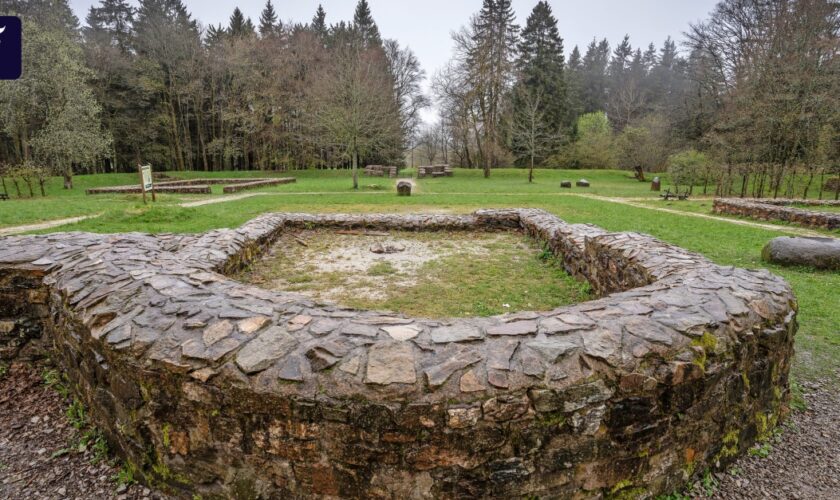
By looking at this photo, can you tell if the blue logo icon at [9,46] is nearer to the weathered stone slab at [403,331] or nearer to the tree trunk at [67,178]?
the weathered stone slab at [403,331]

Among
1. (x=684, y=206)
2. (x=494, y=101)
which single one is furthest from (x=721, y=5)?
(x=684, y=206)

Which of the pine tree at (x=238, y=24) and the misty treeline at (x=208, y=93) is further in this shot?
the pine tree at (x=238, y=24)

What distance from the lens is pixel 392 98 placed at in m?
35.9

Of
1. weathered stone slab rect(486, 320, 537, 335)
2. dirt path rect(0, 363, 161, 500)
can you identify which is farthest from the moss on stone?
weathered stone slab rect(486, 320, 537, 335)

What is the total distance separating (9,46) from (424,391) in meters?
13.7

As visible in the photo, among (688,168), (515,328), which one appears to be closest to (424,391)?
(515,328)

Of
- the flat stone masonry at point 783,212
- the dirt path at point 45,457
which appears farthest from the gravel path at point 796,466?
the flat stone masonry at point 783,212

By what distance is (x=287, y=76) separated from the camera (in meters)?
34.7

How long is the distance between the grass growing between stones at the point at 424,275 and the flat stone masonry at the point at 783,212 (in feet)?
26.1

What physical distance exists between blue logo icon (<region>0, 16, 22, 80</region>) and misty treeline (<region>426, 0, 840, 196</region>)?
23.8 meters

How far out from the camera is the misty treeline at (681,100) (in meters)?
17.5

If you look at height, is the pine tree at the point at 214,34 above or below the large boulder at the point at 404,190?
above

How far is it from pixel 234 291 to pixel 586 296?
15.3ft

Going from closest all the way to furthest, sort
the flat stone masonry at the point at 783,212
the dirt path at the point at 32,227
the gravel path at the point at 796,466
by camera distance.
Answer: the gravel path at the point at 796,466 < the dirt path at the point at 32,227 < the flat stone masonry at the point at 783,212
